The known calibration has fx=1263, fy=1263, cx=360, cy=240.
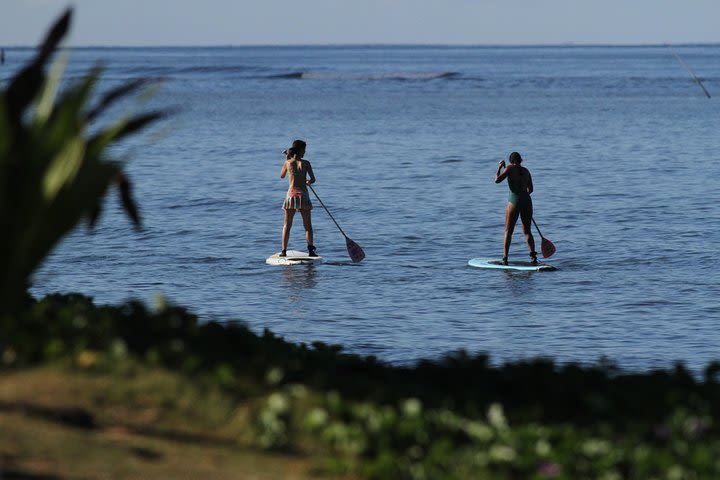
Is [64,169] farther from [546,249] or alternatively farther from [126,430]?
[546,249]

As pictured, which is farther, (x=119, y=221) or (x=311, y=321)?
(x=119, y=221)

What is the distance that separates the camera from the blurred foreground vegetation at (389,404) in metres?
5.85

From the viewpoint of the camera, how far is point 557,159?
46219mm

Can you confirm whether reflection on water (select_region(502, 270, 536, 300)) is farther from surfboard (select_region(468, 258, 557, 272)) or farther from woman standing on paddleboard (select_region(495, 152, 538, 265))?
woman standing on paddleboard (select_region(495, 152, 538, 265))

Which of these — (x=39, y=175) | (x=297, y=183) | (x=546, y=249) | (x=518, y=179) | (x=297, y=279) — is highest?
(x=39, y=175)

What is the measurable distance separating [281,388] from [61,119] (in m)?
1.82

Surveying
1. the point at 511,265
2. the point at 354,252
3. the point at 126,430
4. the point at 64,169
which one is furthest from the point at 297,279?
the point at 64,169

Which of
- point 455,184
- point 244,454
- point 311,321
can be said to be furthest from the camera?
point 455,184

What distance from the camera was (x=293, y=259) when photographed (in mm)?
20094

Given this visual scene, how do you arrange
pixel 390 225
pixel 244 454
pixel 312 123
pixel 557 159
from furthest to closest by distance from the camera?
pixel 312 123, pixel 557 159, pixel 390 225, pixel 244 454

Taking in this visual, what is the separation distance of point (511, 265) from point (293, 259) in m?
3.45

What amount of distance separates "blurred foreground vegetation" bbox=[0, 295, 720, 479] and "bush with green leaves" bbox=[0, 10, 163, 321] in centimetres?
77

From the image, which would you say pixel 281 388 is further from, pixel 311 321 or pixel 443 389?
pixel 311 321

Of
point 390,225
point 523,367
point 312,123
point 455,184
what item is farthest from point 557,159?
point 523,367
